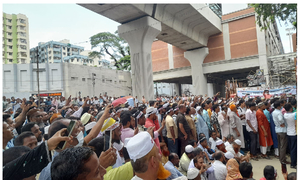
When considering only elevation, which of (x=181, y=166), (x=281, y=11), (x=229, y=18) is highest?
(x=229, y=18)

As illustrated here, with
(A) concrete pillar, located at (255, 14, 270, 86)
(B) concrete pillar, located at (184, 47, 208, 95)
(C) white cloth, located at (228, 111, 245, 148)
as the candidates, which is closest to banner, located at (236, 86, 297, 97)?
(C) white cloth, located at (228, 111, 245, 148)

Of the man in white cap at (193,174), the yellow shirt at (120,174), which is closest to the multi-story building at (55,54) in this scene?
the man in white cap at (193,174)

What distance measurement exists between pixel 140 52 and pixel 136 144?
15.6m

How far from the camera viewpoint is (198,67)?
2723cm

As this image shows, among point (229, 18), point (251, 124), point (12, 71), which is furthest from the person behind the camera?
point (12, 71)

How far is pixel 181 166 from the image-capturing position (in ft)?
12.5

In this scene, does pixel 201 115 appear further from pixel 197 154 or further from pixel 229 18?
pixel 229 18

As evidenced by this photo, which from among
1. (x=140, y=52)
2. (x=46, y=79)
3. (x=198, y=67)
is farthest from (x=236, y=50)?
(x=46, y=79)

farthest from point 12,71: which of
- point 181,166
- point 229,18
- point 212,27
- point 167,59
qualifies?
point 181,166

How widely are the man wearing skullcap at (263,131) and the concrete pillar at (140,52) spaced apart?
1105 centimetres

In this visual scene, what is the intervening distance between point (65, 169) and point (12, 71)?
3237 cm

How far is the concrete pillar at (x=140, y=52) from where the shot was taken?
16.7 m

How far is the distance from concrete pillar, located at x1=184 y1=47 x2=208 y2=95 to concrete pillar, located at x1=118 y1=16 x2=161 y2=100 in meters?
10.9

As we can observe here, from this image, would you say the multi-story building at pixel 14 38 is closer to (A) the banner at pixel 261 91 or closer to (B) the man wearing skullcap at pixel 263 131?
(A) the banner at pixel 261 91
